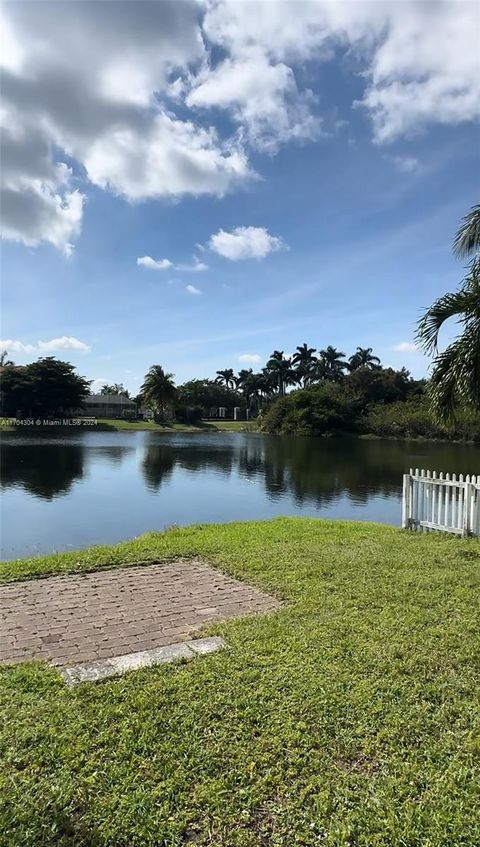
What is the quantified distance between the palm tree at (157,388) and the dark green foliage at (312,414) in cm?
1164

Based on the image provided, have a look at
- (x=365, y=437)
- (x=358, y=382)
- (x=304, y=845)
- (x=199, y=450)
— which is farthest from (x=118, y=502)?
(x=358, y=382)

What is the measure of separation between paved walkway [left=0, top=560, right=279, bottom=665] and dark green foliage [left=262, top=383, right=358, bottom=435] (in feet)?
159

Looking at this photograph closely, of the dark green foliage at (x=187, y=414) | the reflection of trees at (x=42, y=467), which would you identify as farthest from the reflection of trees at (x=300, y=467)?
the dark green foliage at (x=187, y=414)

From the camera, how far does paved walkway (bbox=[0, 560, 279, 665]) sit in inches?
157

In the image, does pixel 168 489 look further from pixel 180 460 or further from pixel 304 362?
pixel 304 362

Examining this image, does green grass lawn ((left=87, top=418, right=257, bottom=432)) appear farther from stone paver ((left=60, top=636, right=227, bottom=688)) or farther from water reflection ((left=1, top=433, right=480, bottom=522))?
stone paver ((left=60, top=636, right=227, bottom=688))

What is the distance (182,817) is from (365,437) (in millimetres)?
53825

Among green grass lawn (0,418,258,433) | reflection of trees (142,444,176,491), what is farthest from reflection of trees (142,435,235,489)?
green grass lawn (0,418,258,433)

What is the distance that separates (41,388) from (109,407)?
2167 centimetres

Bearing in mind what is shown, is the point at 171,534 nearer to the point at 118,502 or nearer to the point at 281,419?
the point at 118,502

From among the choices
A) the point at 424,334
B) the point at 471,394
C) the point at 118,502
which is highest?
the point at 424,334

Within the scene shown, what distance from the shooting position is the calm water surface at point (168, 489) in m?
12.2

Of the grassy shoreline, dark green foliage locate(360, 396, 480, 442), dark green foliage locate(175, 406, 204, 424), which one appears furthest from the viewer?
dark green foliage locate(175, 406, 204, 424)

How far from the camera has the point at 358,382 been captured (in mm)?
62750
